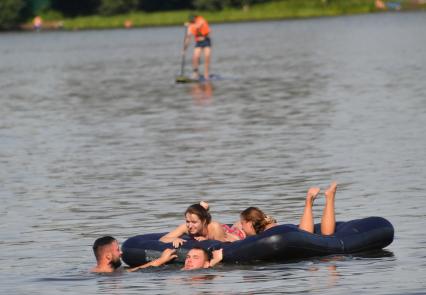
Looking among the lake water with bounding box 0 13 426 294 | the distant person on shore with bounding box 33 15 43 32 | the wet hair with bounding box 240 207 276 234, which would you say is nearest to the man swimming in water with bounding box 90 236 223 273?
the lake water with bounding box 0 13 426 294

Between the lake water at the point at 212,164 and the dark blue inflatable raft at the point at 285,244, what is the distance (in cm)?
11

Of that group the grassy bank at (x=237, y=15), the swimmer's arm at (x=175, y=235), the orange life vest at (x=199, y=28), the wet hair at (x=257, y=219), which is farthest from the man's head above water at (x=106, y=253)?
the grassy bank at (x=237, y=15)

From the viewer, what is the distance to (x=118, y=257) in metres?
14.6

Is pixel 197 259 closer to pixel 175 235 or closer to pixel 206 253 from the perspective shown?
pixel 206 253

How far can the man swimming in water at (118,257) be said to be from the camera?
1448 cm

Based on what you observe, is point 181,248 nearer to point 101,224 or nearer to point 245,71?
point 101,224

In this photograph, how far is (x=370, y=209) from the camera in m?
Result: 17.7

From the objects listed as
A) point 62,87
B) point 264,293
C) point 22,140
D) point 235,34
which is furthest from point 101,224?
point 235,34

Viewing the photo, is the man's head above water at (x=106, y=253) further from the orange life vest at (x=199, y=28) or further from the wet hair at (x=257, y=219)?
the orange life vest at (x=199, y=28)

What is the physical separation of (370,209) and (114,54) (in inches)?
2103

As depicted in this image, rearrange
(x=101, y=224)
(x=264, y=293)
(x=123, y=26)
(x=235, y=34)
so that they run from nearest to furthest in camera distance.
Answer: (x=264, y=293) → (x=101, y=224) → (x=235, y=34) → (x=123, y=26)

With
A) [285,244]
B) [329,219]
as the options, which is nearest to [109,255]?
[285,244]

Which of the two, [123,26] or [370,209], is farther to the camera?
[123,26]

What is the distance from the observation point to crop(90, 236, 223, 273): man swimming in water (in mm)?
14484
